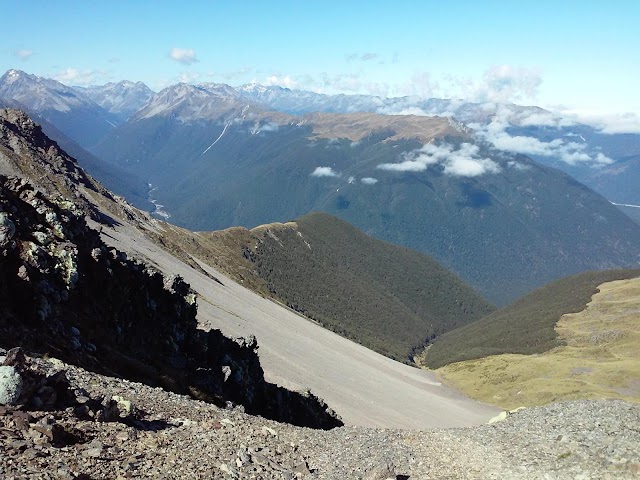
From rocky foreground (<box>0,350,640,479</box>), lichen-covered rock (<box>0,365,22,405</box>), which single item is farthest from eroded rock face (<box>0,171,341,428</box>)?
lichen-covered rock (<box>0,365,22,405</box>)

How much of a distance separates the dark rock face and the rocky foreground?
279 inches

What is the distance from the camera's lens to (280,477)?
23.1 metres

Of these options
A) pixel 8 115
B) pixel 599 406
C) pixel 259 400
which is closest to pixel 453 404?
pixel 259 400

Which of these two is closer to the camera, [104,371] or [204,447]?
[204,447]

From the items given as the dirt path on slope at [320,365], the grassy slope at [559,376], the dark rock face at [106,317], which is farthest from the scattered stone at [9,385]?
the grassy slope at [559,376]

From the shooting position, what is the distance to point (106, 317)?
43938 mm

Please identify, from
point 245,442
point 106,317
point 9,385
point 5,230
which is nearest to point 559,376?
point 106,317

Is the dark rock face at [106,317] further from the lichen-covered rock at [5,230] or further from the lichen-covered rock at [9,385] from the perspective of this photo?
the lichen-covered rock at [9,385]

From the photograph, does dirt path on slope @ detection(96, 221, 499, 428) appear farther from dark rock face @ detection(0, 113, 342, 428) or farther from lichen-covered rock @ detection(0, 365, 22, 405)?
lichen-covered rock @ detection(0, 365, 22, 405)

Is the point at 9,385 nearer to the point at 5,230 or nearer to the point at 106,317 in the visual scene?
the point at 5,230

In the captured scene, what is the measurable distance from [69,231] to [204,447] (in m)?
29.4

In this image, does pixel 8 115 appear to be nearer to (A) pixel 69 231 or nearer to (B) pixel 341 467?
(A) pixel 69 231

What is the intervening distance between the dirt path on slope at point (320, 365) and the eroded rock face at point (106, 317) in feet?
37.1

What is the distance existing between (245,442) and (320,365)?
8507cm
